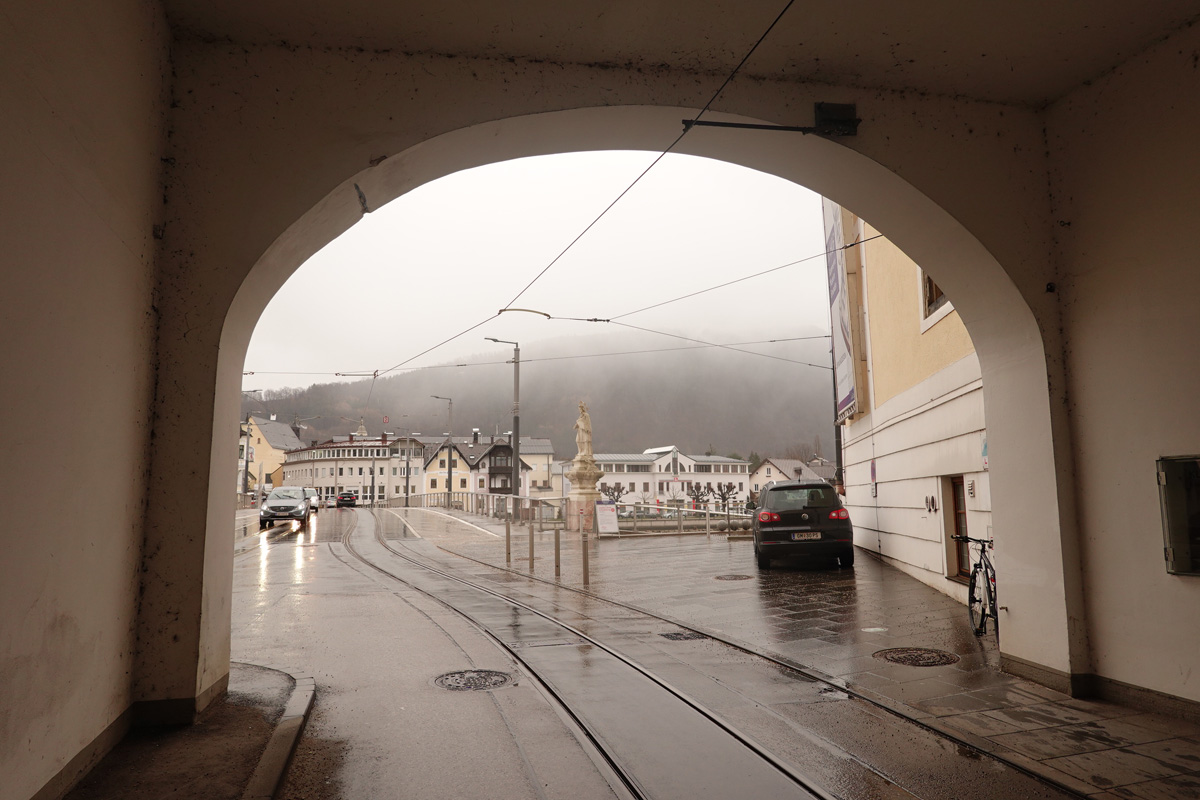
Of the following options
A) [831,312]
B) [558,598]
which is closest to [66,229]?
[558,598]

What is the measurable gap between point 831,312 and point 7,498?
18222mm

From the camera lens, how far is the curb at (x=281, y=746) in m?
3.48

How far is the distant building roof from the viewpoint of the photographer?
323ft

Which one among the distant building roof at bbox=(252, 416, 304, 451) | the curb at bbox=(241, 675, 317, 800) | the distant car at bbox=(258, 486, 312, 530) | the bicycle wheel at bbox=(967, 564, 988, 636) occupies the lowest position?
the curb at bbox=(241, 675, 317, 800)

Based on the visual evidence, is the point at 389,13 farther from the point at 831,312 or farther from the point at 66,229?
the point at 831,312

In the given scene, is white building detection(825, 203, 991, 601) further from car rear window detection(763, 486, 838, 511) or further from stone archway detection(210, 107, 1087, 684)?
stone archway detection(210, 107, 1087, 684)

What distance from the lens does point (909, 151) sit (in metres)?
5.59

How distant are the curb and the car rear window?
903 centimetres

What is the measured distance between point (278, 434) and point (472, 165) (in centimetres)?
10612

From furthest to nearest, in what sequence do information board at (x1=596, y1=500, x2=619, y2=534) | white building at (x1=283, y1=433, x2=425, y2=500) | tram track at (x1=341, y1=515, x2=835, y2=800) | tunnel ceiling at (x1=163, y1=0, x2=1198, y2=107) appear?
white building at (x1=283, y1=433, x2=425, y2=500), information board at (x1=596, y1=500, x2=619, y2=534), tunnel ceiling at (x1=163, y1=0, x2=1198, y2=107), tram track at (x1=341, y1=515, x2=835, y2=800)

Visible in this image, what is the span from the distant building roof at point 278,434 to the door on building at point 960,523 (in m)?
99.6

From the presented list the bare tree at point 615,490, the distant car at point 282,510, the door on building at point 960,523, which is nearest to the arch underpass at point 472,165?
the door on building at point 960,523

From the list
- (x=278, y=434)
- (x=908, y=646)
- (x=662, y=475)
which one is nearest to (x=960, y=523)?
(x=908, y=646)

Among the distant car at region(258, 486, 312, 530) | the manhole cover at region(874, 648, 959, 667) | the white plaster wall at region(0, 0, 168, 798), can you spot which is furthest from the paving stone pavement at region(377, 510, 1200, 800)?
the distant car at region(258, 486, 312, 530)
